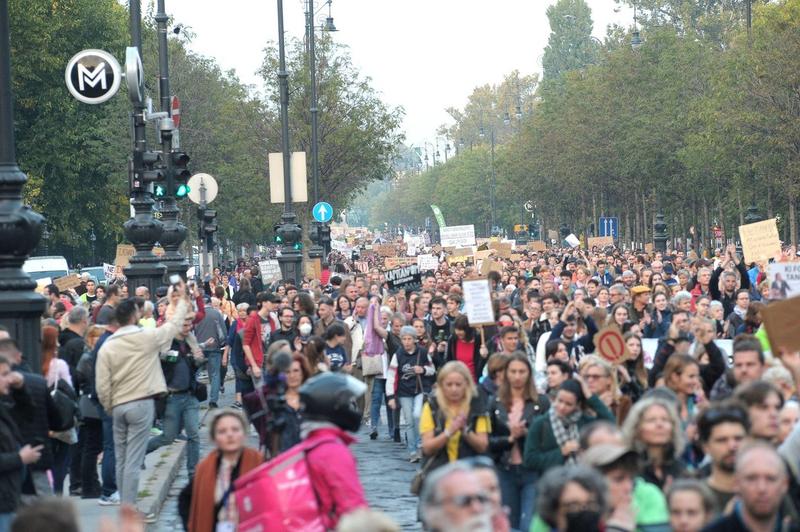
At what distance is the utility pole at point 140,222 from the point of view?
76.1ft

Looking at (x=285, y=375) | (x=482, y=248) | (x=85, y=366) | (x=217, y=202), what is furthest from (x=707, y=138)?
(x=285, y=375)

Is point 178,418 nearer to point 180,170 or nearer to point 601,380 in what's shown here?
point 601,380

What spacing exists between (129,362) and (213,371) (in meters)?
10.3

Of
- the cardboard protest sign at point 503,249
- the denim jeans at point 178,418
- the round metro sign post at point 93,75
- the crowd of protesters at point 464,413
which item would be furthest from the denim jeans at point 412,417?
the cardboard protest sign at point 503,249

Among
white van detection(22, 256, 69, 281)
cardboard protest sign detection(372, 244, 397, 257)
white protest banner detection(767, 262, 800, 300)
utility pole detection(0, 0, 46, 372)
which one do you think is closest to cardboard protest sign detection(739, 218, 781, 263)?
white protest banner detection(767, 262, 800, 300)

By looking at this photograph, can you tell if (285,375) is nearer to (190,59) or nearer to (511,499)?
(511,499)

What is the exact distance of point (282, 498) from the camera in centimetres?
706

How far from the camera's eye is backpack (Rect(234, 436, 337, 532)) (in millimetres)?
7039

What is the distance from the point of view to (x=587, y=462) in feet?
23.4

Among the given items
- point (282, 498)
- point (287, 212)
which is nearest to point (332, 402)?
point (282, 498)

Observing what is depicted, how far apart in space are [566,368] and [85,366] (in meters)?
4.69

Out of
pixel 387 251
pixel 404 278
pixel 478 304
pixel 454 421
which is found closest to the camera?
pixel 454 421

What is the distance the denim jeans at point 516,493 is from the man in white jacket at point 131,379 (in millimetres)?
2941

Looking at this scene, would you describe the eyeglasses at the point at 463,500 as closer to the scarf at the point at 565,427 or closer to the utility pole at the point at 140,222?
the scarf at the point at 565,427
